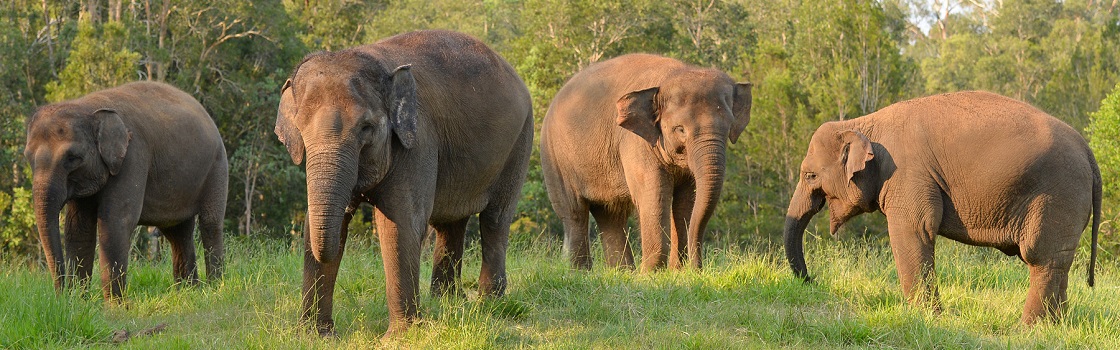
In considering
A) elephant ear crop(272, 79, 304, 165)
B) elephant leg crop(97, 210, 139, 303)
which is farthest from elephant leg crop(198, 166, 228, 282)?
elephant ear crop(272, 79, 304, 165)

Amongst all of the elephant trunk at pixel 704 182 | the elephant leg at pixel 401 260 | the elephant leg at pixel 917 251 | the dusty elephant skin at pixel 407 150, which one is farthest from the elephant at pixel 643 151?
the elephant leg at pixel 401 260

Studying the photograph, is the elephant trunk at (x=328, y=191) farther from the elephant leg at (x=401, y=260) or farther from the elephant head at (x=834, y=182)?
the elephant head at (x=834, y=182)

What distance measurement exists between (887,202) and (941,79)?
54.2 metres

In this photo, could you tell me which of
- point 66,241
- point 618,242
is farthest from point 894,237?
point 66,241

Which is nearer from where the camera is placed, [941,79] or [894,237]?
[894,237]

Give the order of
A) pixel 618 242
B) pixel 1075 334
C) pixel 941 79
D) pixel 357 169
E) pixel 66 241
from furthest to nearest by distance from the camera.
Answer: pixel 941 79 → pixel 618 242 → pixel 66 241 → pixel 1075 334 → pixel 357 169

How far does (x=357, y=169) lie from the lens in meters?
6.25

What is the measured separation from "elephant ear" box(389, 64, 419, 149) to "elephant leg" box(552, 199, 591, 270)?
4897 mm

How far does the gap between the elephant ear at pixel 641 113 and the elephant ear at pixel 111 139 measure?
402 centimetres

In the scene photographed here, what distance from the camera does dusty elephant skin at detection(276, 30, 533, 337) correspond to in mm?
6223

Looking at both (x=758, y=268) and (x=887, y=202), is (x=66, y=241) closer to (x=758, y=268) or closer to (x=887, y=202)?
(x=758, y=268)

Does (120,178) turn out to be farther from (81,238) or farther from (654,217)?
(654,217)

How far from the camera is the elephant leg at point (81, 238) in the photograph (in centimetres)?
934

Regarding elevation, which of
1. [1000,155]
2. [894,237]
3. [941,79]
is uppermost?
[1000,155]
